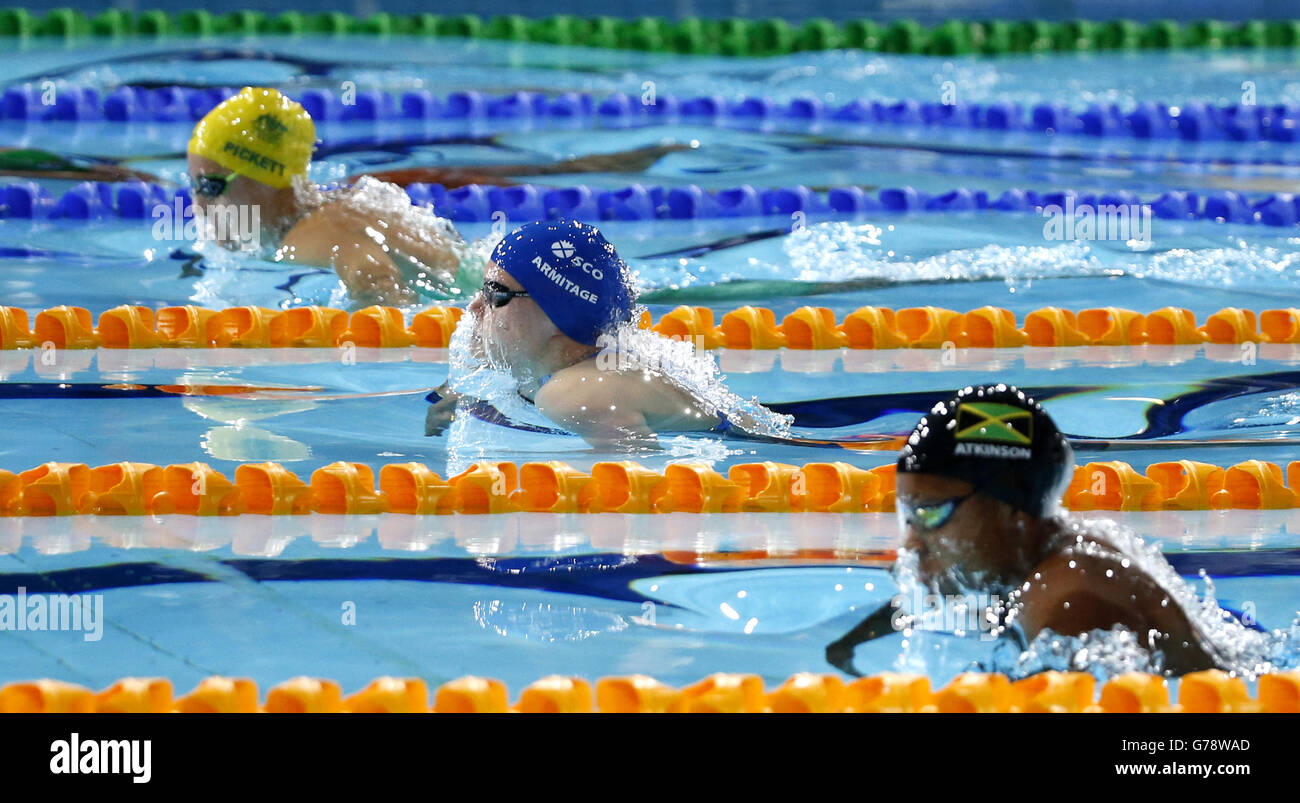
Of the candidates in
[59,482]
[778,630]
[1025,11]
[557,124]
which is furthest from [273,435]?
[1025,11]

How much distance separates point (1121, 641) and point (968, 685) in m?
A: 0.23

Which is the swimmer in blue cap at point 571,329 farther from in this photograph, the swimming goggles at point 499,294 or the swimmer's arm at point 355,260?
the swimmer's arm at point 355,260

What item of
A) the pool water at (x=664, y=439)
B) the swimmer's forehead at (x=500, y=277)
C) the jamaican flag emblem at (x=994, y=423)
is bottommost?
the pool water at (x=664, y=439)

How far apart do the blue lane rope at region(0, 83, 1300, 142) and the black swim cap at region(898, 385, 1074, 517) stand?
6.44 meters

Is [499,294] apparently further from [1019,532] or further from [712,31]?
[712,31]

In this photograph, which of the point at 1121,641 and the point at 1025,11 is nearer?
the point at 1121,641

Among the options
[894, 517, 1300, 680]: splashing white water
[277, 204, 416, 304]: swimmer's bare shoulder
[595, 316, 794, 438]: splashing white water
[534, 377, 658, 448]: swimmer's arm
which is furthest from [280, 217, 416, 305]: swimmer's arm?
[894, 517, 1300, 680]: splashing white water

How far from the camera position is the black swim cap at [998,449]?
2369 millimetres

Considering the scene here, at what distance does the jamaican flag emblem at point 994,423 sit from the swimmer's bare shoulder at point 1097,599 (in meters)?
0.19

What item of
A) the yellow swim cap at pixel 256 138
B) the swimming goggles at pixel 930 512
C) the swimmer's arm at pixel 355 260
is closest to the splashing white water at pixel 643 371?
the swimmer's arm at pixel 355 260

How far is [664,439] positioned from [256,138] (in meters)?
1.95

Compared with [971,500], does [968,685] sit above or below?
below

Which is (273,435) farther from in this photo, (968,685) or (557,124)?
(557,124)
